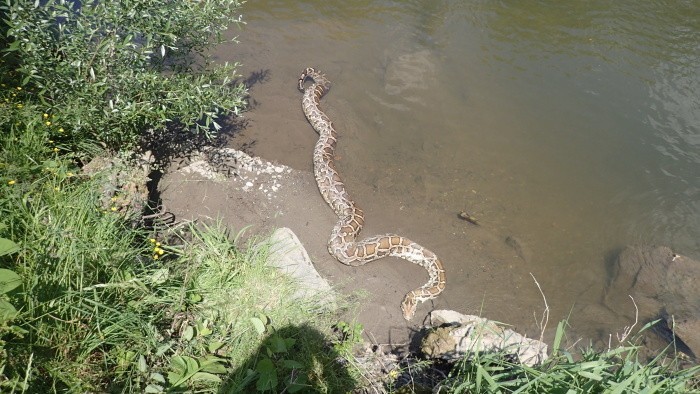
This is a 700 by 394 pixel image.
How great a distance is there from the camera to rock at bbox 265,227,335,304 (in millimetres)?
5656

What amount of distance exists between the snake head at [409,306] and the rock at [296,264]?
142 centimetres

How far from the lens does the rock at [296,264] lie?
566 centimetres

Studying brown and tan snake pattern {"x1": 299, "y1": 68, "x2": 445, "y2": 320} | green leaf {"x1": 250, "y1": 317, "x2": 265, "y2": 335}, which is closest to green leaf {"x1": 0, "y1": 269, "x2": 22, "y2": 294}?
green leaf {"x1": 250, "y1": 317, "x2": 265, "y2": 335}

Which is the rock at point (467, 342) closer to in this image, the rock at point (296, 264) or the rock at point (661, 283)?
the rock at point (296, 264)

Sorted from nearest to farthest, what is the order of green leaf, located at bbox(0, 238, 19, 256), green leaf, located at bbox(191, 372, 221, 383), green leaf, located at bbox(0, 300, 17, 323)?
1. green leaf, located at bbox(0, 300, 17, 323)
2. green leaf, located at bbox(0, 238, 19, 256)
3. green leaf, located at bbox(191, 372, 221, 383)

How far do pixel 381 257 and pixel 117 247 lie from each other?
14.6 feet

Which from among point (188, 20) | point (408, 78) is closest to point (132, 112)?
point (188, 20)

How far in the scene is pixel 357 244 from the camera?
750 cm

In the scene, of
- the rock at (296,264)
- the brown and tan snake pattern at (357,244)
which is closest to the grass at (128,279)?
the rock at (296,264)

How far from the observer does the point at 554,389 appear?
10.6 feet

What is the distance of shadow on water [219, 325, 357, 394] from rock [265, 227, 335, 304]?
73 cm

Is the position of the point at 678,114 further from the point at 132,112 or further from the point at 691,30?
the point at 132,112

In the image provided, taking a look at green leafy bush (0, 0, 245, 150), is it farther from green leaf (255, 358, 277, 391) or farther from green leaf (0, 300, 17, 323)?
green leaf (255, 358, 277, 391)

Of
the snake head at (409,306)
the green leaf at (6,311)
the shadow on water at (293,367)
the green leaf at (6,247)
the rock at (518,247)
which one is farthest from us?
the rock at (518,247)
